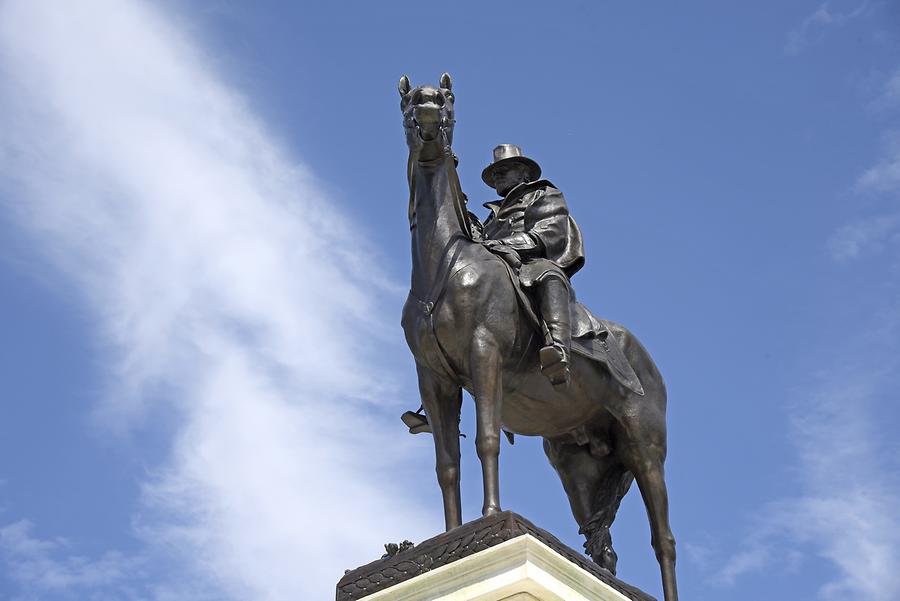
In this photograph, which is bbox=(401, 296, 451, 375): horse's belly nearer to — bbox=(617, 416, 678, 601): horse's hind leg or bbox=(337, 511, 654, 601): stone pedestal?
bbox=(337, 511, 654, 601): stone pedestal

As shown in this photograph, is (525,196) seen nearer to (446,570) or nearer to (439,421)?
(439,421)

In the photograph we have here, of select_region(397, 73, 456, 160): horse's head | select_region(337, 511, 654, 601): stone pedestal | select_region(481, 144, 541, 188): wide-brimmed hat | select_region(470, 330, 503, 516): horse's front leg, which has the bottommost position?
select_region(337, 511, 654, 601): stone pedestal

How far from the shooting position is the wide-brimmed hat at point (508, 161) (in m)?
13.0

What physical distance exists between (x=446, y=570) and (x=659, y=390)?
11.0 feet

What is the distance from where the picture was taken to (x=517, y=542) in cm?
968

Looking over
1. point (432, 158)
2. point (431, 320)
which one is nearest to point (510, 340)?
point (431, 320)

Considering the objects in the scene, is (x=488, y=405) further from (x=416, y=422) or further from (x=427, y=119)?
(x=427, y=119)

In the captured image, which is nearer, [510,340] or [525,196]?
[510,340]

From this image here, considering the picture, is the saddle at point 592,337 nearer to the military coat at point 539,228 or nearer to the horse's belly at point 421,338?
the military coat at point 539,228

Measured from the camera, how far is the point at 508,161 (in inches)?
514

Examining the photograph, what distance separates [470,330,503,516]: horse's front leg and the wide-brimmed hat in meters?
2.51

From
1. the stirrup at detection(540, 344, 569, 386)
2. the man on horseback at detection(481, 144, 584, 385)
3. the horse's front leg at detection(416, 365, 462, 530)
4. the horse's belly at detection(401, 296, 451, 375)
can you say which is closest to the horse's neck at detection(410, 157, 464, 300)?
the horse's belly at detection(401, 296, 451, 375)

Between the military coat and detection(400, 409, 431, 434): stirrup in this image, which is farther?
the military coat

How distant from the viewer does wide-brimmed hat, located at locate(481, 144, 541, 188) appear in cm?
1305
